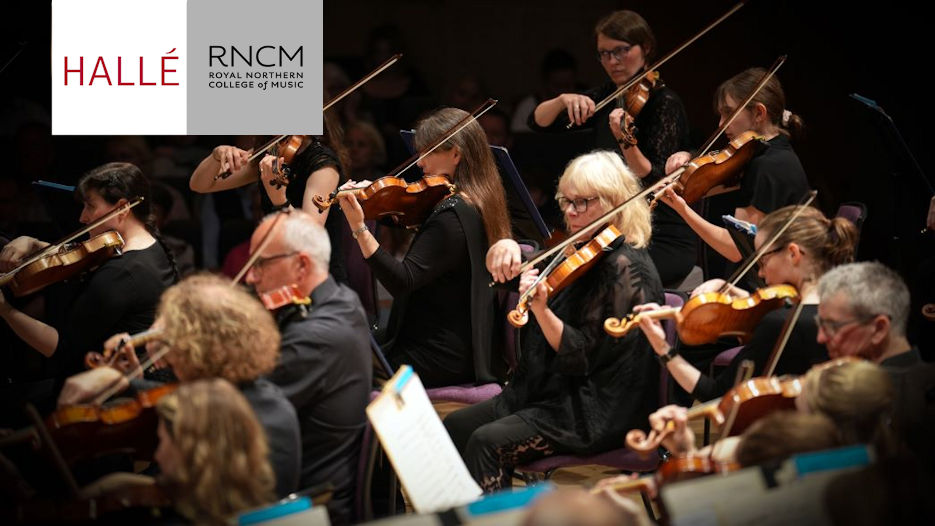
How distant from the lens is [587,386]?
3240 millimetres

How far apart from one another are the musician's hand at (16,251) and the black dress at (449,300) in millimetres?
1114

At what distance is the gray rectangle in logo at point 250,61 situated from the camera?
11.8 ft

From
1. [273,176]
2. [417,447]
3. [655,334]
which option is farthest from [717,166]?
[417,447]

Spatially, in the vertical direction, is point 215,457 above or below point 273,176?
below

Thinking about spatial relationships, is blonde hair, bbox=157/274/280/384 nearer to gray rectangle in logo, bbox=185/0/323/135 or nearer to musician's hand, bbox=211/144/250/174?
gray rectangle in logo, bbox=185/0/323/135

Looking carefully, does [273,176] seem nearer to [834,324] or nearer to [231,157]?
[231,157]

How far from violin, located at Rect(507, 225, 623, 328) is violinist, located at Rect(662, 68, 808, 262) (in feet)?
2.61

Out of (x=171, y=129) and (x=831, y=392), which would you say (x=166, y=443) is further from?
(x=171, y=129)

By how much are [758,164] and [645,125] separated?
536mm

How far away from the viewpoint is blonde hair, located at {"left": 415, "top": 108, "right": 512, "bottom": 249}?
12.9ft

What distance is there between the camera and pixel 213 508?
2084 millimetres

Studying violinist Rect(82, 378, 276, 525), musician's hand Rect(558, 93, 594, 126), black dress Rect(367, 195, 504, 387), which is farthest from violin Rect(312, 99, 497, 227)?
violinist Rect(82, 378, 276, 525)

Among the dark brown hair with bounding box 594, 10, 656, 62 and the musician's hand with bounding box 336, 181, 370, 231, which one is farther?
the dark brown hair with bounding box 594, 10, 656, 62

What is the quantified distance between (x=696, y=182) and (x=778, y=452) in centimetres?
197
